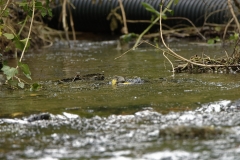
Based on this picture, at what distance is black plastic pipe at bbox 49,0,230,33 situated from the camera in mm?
7625

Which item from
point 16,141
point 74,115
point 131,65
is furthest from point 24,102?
point 131,65

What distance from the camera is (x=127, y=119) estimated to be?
2.48 metres

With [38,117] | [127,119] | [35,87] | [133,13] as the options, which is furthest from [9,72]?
[133,13]

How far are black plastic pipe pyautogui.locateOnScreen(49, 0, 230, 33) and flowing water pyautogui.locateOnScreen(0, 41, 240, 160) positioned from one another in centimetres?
379

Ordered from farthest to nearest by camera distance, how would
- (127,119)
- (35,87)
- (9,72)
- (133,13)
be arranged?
1. (133,13)
2. (35,87)
3. (9,72)
4. (127,119)

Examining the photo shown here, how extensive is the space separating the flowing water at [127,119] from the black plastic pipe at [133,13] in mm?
3787

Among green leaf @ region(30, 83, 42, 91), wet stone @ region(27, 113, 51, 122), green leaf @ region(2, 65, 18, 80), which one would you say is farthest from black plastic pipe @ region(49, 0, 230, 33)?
wet stone @ region(27, 113, 51, 122)

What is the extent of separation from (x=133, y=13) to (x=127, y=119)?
18.5 feet

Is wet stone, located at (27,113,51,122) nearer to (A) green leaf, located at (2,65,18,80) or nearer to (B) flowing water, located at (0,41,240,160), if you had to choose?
(B) flowing water, located at (0,41,240,160)

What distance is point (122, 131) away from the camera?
2277mm

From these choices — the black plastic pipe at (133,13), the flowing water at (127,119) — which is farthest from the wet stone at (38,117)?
the black plastic pipe at (133,13)

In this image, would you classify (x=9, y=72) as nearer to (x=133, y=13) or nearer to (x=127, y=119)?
(x=127, y=119)

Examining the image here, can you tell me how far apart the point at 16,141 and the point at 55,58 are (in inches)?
132

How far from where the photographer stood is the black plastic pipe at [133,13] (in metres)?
7.62
